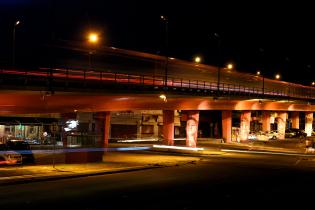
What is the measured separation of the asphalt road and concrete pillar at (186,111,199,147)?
28781mm

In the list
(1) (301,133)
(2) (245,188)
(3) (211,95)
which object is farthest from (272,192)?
(1) (301,133)

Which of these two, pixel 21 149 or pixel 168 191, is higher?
pixel 21 149

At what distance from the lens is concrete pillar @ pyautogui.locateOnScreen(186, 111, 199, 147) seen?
191 feet

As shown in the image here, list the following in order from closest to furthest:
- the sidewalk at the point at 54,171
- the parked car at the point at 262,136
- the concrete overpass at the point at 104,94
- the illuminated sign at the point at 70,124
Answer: the sidewalk at the point at 54,171
the concrete overpass at the point at 104,94
the illuminated sign at the point at 70,124
the parked car at the point at 262,136

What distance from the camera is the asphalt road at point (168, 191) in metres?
16.7

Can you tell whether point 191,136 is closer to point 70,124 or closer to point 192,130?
point 192,130

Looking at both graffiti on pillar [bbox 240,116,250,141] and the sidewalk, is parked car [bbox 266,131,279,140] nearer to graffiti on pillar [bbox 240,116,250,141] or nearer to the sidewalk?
graffiti on pillar [bbox 240,116,250,141]

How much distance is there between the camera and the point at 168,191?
66.6ft

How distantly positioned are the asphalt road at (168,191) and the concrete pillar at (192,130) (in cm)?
2878

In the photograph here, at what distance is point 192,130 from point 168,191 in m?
38.6

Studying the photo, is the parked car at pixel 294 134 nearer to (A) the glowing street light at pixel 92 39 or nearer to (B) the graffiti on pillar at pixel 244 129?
(B) the graffiti on pillar at pixel 244 129

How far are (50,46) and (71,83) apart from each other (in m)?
17.7

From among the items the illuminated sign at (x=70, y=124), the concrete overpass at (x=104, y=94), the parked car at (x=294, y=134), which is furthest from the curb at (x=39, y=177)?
the parked car at (x=294, y=134)

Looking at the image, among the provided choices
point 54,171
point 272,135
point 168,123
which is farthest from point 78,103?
point 272,135
